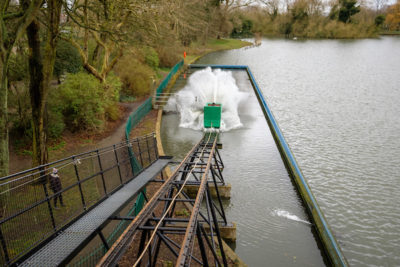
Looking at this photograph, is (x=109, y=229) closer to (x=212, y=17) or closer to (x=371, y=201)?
(x=371, y=201)

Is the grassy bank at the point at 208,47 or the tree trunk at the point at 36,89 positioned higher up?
the grassy bank at the point at 208,47

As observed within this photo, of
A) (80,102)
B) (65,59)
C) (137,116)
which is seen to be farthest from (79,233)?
(65,59)

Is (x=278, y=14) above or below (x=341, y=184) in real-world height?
above

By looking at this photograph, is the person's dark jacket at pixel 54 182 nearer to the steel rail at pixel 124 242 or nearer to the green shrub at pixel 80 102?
the steel rail at pixel 124 242

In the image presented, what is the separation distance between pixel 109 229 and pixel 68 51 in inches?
663

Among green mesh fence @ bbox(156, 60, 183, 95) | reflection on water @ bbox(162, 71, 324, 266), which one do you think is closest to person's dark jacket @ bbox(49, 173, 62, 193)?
reflection on water @ bbox(162, 71, 324, 266)

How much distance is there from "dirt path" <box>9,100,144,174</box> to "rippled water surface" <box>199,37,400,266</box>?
8.15 meters

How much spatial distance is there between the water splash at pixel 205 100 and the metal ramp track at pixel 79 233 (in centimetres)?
1632

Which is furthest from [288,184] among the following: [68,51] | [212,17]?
[212,17]

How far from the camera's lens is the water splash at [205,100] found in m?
26.5

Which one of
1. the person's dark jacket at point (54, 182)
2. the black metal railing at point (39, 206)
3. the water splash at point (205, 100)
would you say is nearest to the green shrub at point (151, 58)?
the water splash at point (205, 100)

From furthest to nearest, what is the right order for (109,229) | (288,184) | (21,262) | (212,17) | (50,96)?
(212,17)
(50,96)
(288,184)
(109,229)
(21,262)

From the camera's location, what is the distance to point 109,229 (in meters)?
10.1

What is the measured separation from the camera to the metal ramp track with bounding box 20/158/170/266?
6340mm
